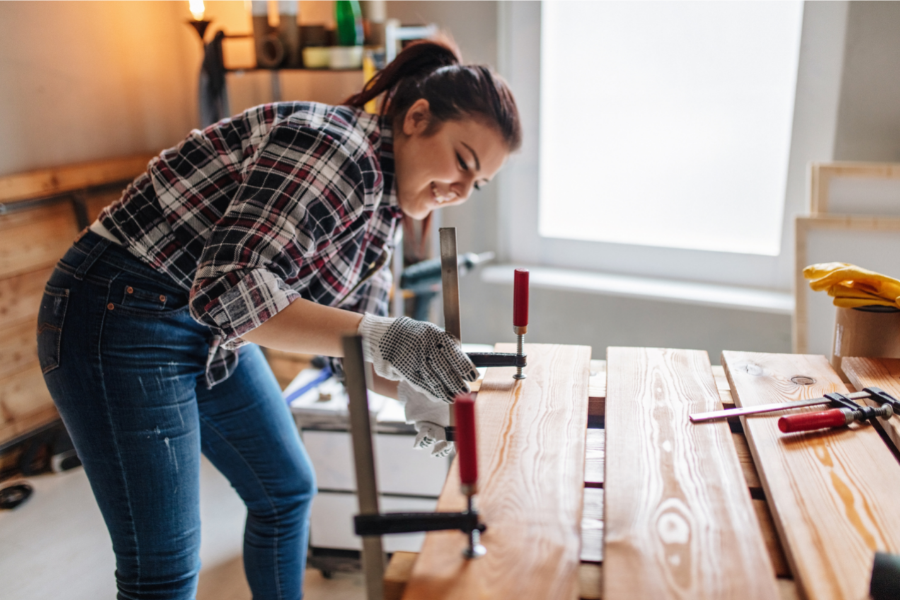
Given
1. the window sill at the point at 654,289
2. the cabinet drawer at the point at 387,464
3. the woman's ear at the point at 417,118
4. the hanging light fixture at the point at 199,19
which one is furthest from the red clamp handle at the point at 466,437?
the hanging light fixture at the point at 199,19

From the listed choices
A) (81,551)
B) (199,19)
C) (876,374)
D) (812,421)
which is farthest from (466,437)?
(199,19)

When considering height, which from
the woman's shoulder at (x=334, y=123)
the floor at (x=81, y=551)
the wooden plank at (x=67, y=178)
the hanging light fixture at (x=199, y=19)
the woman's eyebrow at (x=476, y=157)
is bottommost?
the floor at (x=81, y=551)

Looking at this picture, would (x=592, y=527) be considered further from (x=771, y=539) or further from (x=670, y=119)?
(x=670, y=119)

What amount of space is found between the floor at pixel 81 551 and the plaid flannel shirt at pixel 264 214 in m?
0.85

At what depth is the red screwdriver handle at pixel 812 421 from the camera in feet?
2.90

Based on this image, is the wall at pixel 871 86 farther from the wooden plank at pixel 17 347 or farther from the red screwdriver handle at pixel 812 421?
the wooden plank at pixel 17 347

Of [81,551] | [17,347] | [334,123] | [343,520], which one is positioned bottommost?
[81,551]

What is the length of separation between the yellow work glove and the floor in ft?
4.29

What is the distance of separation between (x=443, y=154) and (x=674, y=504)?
2.05ft

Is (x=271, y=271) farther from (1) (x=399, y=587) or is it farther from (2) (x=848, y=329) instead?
(2) (x=848, y=329)

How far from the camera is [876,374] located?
3.37 feet

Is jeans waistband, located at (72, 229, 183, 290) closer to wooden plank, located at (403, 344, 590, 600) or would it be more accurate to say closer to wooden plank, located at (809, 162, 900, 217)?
wooden plank, located at (403, 344, 590, 600)

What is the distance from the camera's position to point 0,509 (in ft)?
6.74

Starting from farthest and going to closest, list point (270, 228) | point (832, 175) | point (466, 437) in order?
point (832, 175), point (270, 228), point (466, 437)
